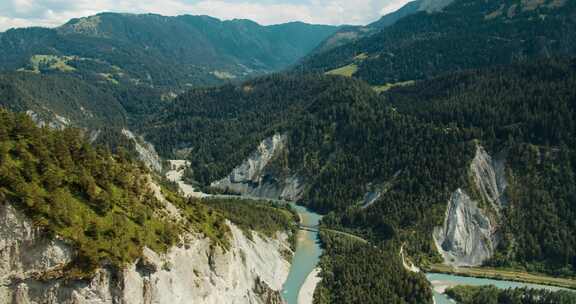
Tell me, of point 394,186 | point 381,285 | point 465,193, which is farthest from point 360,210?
point 381,285

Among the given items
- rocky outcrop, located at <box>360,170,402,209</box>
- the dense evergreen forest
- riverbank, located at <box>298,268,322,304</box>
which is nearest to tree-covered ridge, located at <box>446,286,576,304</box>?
riverbank, located at <box>298,268,322,304</box>

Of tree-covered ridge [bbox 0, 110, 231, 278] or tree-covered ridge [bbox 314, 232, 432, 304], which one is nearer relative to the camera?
tree-covered ridge [bbox 0, 110, 231, 278]

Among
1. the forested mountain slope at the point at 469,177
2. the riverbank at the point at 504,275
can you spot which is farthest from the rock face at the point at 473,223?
the riverbank at the point at 504,275

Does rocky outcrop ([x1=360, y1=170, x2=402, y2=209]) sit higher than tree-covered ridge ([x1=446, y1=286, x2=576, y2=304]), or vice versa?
rocky outcrop ([x1=360, y1=170, x2=402, y2=209])

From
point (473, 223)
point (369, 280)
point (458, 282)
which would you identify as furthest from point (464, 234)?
point (369, 280)

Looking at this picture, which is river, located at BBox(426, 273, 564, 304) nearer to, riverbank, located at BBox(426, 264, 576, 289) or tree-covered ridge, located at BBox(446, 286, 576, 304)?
riverbank, located at BBox(426, 264, 576, 289)

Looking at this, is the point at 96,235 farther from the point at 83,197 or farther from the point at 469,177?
the point at 469,177
